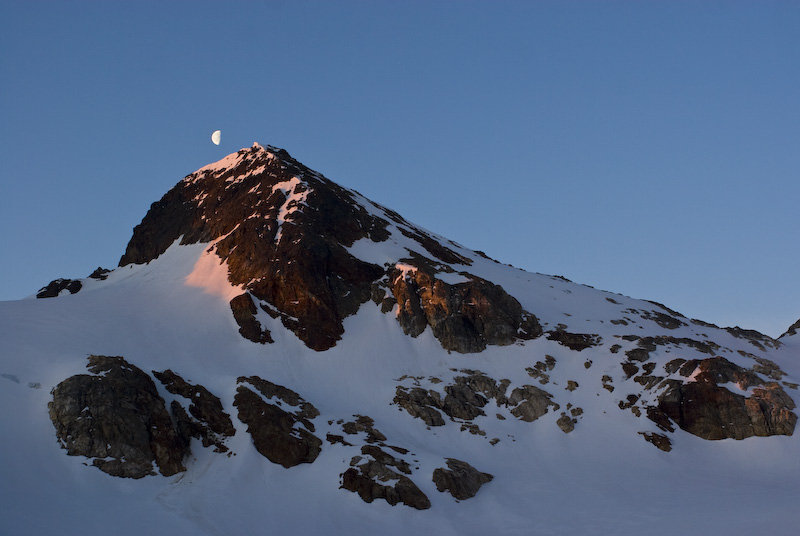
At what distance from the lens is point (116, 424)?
4438cm

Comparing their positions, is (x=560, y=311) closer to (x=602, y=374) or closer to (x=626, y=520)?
(x=602, y=374)

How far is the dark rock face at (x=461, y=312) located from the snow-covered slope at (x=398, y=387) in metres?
0.24

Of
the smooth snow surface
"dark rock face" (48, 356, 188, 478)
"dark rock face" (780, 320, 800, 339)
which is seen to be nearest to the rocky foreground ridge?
"dark rock face" (48, 356, 188, 478)

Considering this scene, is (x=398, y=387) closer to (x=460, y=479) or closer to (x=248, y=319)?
(x=460, y=479)

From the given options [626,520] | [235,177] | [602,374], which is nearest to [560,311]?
[602,374]

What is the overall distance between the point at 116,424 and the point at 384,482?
18671 mm

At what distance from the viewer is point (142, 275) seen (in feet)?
256

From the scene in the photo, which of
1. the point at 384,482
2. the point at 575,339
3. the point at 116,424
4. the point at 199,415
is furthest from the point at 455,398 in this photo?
the point at 116,424

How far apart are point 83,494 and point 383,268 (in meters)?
41.8

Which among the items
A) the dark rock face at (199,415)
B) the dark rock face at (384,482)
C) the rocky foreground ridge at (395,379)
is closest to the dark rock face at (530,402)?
the rocky foreground ridge at (395,379)

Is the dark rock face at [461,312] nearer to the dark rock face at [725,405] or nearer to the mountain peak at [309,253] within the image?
the mountain peak at [309,253]

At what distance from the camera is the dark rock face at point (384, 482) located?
4316 centimetres

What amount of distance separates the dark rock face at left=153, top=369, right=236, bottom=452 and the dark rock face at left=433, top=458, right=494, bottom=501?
15597 mm

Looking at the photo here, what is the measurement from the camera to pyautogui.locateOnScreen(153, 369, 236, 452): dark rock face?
47.8m
